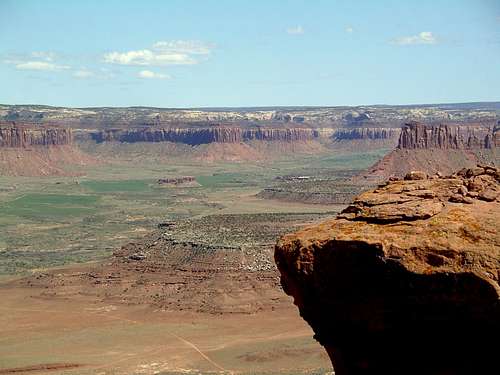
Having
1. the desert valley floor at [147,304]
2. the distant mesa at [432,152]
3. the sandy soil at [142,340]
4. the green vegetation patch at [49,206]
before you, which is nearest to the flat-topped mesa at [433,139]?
the distant mesa at [432,152]

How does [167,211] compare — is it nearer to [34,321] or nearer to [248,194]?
[248,194]

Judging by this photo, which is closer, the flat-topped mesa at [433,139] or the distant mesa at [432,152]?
the distant mesa at [432,152]

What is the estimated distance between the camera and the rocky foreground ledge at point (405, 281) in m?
15.9

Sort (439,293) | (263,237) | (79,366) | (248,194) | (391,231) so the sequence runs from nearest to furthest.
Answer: (439,293) < (391,231) < (79,366) < (263,237) < (248,194)

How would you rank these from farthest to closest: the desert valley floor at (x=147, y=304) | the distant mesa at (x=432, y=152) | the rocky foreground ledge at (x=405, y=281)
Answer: the distant mesa at (x=432, y=152)
the desert valley floor at (x=147, y=304)
the rocky foreground ledge at (x=405, y=281)

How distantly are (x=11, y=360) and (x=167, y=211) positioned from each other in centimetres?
9214

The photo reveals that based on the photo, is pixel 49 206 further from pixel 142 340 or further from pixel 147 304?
pixel 142 340

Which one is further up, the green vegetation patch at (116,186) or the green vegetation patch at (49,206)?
the green vegetation patch at (49,206)

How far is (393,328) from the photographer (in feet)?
55.3

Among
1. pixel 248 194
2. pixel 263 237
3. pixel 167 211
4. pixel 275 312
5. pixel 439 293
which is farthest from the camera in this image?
pixel 248 194

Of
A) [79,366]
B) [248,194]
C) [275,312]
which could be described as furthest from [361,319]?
[248,194]

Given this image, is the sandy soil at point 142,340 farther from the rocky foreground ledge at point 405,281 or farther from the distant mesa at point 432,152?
the distant mesa at point 432,152

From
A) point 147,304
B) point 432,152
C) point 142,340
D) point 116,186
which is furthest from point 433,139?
point 142,340

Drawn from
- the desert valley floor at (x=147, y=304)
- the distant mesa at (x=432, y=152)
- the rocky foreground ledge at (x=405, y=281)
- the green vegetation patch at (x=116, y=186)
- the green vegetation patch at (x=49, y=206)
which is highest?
the rocky foreground ledge at (x=405, y=281)
